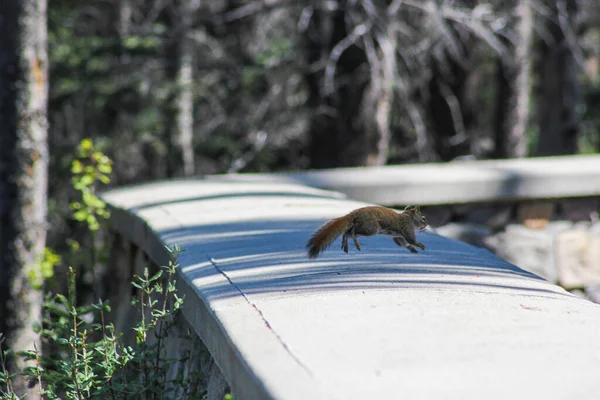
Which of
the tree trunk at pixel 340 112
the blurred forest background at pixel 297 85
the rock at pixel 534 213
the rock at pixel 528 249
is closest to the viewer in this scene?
the rock at pixel 528 249

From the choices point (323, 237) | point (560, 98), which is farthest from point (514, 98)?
point (323, 237)

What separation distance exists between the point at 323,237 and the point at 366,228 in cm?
27

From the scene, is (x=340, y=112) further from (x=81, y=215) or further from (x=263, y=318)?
(x=263, y=318)

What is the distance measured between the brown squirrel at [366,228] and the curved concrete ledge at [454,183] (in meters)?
2.03

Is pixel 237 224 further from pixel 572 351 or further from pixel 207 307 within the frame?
pixel 572 351

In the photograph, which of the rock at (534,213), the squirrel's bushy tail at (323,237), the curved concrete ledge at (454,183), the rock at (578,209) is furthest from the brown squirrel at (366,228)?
the rock at (578,209)

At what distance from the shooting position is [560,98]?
1299 cm

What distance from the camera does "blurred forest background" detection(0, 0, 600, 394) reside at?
9332mm

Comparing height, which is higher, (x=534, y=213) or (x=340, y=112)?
(x=340, y=112)

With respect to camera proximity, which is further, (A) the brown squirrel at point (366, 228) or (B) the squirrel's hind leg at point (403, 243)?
(B) the squirrel's hind leg at point (403, 243)

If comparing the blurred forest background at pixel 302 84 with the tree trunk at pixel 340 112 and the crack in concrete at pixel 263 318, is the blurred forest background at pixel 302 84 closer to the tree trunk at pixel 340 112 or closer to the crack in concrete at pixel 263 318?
the tree trunk at pixel 340 112

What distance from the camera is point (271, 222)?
4.70 meters

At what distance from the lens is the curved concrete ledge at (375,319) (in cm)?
222

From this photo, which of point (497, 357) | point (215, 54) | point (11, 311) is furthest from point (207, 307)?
point (215, 54)
